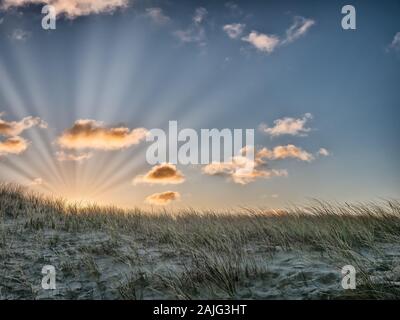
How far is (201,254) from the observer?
6613mm

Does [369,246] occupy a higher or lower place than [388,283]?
higher

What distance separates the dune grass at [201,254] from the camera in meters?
5.68

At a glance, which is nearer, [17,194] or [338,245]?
[338,245]

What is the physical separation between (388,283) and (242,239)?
311cm

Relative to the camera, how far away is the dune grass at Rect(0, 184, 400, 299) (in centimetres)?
568

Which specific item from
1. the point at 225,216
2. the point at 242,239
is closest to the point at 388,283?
the point at 242,239
